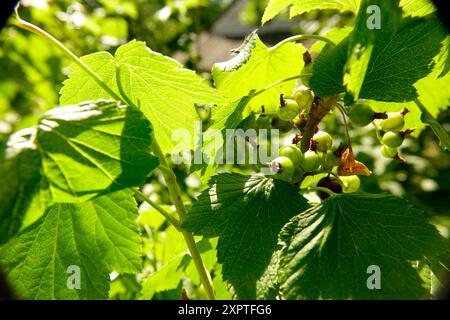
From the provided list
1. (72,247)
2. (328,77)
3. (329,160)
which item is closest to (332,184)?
(329,160)

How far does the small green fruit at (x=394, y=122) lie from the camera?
79 cm

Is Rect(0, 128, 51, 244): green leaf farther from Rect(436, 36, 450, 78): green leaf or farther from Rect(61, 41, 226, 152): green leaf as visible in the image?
Rect(436, 36, 450, 78): green leaf

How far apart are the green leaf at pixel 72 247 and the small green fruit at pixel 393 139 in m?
0.41

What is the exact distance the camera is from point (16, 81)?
3.00 metres

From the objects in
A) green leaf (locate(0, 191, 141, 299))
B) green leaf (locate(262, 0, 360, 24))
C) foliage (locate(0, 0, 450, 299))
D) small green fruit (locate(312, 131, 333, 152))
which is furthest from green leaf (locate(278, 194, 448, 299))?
green leaf (locate(262, 0, 360, 24))

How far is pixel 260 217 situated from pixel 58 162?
A: 274 millimetres

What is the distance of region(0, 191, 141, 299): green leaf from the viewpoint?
0.68 meters

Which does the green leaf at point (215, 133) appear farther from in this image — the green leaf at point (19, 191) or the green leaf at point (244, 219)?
the green leaf at point (19, 191)

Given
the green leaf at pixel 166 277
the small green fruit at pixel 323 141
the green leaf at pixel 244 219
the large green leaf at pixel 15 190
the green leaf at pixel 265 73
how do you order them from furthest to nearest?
the green leaf at pixel 166 277, the green leaf at pixel 265 73, the small green fruit at pixel 323 141, the green leaf at pixel 244 219, the large green leaf at pixel 15 190

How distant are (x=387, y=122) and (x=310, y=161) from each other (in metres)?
0.16

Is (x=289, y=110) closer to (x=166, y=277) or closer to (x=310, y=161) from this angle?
(x=310, y=161)

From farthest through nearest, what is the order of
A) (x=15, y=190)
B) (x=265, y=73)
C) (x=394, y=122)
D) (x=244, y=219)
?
(x=265, y=73) < (x=394, y=122) < (x=244, y=219) < (x=15, y=190)

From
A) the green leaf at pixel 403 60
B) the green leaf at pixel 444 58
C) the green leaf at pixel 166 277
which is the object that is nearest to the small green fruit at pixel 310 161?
the green leaf at pixel 403 60

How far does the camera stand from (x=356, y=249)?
612mm
